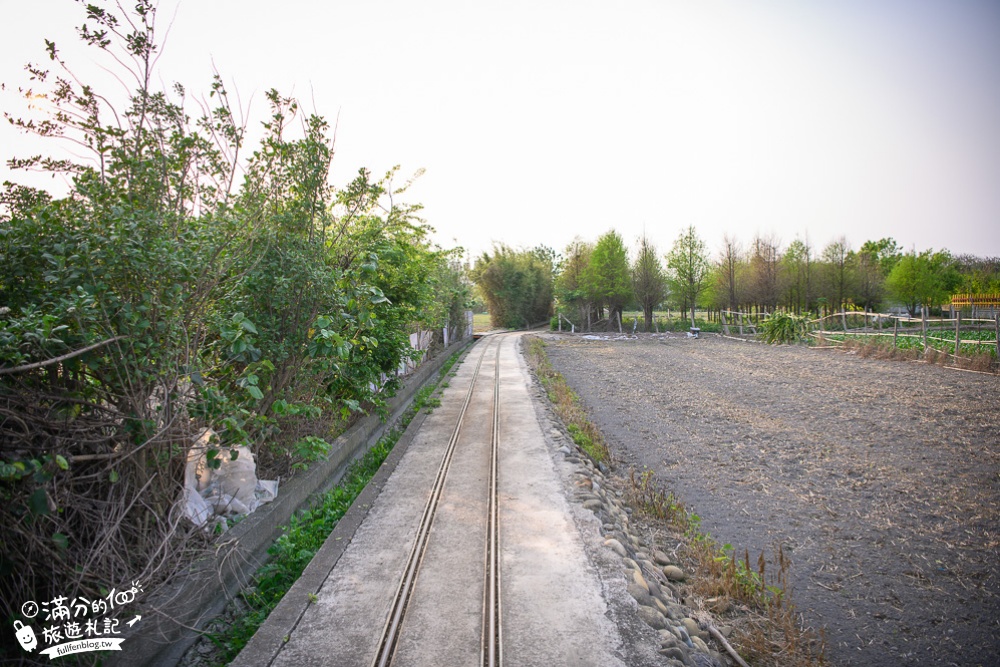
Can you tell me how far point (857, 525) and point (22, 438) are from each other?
23.9 feet

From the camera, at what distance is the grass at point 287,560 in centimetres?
359

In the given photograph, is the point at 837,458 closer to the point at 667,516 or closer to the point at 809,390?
the point at 667,516

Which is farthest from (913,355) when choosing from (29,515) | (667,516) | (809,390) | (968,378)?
(29,515)

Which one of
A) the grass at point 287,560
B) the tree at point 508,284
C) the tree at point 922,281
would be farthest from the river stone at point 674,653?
the tree at point 922,281

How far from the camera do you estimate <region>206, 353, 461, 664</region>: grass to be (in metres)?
3.59

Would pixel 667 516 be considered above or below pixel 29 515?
below

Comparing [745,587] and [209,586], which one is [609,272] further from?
[209,586]

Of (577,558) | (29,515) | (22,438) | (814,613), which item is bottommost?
(814,613)

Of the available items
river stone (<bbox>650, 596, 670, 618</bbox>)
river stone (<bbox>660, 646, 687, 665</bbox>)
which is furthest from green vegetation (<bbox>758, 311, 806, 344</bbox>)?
river stone (<bbox>660, 646, 687, 665</bbox>)

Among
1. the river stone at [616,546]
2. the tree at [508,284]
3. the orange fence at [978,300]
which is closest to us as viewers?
the river stone at [616,546]

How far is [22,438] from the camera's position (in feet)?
9.04

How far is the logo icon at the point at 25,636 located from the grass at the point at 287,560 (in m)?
1.10

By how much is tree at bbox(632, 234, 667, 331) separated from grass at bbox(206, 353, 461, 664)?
33820 mm

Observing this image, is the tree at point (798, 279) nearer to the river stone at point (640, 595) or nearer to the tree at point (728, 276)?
the tree at point (728, 276)
